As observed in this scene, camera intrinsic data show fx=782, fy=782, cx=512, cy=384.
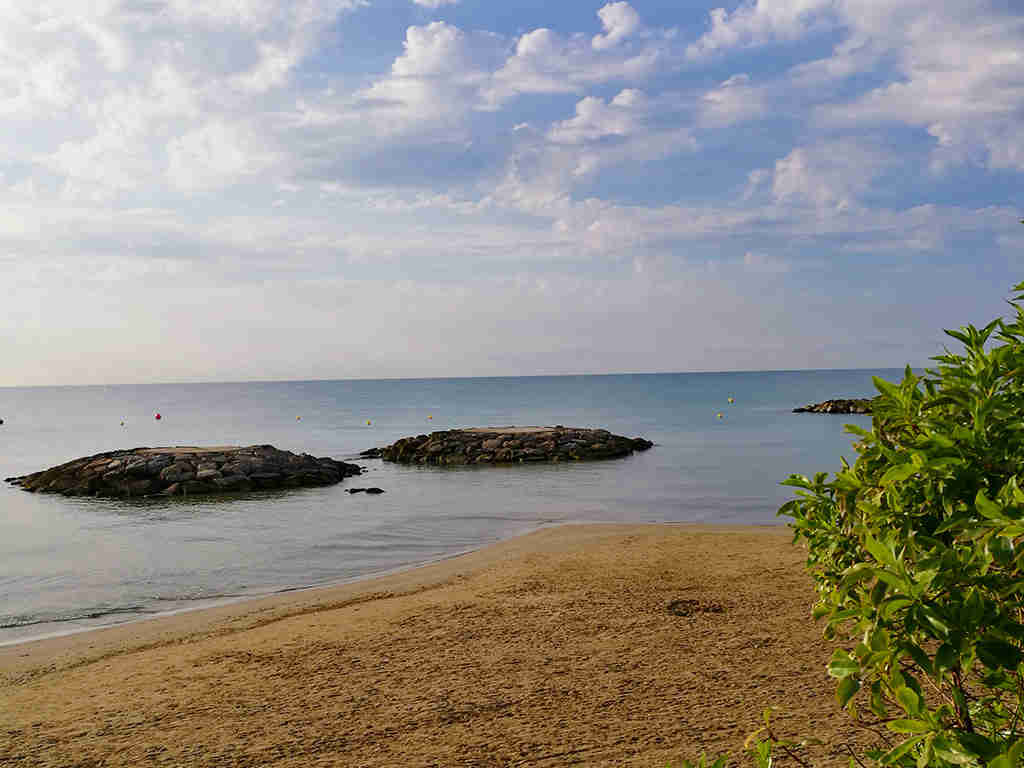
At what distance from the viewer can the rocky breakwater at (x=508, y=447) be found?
40406mm

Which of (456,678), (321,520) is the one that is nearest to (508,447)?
(321,520)

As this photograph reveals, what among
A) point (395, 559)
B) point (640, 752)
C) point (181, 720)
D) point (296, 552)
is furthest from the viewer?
point (296, 552)

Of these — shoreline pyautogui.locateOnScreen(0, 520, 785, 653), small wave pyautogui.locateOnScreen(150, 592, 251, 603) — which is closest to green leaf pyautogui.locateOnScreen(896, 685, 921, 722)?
shoreline pyautogui.locateOnScreen(0, 520, 785, 653)

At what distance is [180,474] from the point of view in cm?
3206

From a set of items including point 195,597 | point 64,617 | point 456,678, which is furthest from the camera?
point 195,597

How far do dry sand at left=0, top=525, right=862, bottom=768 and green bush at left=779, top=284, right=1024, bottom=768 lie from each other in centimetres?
386

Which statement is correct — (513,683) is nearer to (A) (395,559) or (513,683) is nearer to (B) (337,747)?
(B) (337,747)

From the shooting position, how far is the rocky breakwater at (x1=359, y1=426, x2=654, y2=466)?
40.4 m

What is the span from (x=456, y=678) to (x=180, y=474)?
27.8 metres

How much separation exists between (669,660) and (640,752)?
2.16 m

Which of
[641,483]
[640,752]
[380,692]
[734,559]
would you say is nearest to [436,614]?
[380,692]

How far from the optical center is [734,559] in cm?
1325

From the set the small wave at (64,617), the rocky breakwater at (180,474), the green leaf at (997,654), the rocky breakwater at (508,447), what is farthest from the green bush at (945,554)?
the rocky breakwater at (508,447)

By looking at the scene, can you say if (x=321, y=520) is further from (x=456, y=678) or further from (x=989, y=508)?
(x=989, y=508)
